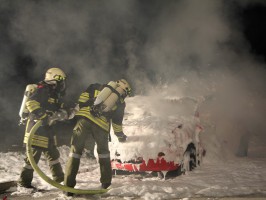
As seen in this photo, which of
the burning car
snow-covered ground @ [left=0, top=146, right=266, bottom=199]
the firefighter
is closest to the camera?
snow-covered ground @ [left=0, top=146, right=266, bottom=199]

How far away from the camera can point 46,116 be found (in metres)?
4.77

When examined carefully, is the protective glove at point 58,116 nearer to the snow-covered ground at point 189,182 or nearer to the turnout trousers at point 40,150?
the turnout trousers at point 40,150

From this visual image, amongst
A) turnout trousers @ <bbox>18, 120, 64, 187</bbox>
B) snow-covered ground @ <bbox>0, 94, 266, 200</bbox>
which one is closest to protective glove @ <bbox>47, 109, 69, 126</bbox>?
turnout trousers @ <bbox>18, 120, 64, 187</bbox>

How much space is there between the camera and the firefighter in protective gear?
15.4 ft

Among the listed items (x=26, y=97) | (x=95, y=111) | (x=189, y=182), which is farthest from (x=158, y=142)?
(x=26, y=97)

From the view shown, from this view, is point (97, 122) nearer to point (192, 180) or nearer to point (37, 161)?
point (37, 161)

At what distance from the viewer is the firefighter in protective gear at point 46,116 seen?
15.4ft

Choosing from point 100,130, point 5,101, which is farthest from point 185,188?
point 5,101

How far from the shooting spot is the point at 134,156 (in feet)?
17.6

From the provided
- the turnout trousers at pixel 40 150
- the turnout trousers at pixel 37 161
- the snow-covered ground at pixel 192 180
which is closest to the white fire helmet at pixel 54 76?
the turnout trousers at pixel 40 150

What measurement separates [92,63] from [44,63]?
594cm

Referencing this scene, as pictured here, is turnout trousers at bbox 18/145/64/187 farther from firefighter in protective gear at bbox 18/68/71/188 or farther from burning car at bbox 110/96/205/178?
burning car at bbox 110/96/205/178

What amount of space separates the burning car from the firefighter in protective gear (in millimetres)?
1219

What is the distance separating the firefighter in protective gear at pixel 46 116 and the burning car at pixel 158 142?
1.22m
